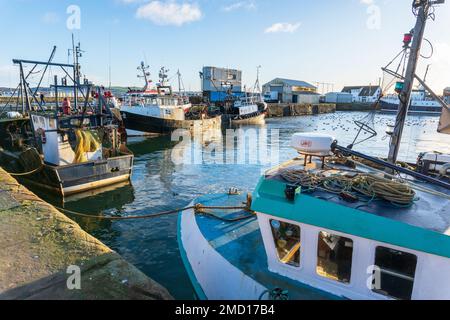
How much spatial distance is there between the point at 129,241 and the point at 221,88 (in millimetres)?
75935

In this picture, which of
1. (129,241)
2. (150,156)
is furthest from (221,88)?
(129,241)

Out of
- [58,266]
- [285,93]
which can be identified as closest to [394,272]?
[58,266]

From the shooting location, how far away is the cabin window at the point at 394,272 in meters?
4.35

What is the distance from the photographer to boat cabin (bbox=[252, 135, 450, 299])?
4.19m

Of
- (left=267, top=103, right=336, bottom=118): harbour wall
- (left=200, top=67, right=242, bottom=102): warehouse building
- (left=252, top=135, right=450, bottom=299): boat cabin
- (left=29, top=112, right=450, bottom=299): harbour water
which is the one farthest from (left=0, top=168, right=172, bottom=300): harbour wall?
(left=267, top=103, right=336, bottom=118): harbour wall

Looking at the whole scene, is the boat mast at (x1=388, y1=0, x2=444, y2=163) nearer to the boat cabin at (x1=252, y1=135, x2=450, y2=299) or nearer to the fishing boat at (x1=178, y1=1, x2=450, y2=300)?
the fishing boat at (x1=178, y1=1, x2=450, y2=300)

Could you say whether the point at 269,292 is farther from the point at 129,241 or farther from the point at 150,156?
the point at 150,156

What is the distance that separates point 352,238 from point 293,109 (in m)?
82.3

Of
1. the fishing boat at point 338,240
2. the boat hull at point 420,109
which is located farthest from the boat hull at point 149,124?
the boat hull at point 420,109

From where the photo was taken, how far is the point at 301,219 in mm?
4891

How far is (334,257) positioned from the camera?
5004 millimetres

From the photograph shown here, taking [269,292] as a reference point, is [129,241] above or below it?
below
